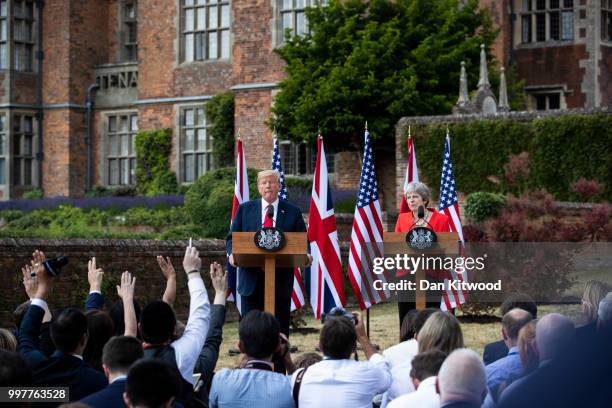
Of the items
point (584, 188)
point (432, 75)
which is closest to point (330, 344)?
point (584, 188)

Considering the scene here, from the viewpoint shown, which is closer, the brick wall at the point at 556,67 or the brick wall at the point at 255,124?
the brick wall at the point at 556,67

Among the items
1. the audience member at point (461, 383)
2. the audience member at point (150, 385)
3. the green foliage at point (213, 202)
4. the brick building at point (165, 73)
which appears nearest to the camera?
the audience member at point (461, 383)

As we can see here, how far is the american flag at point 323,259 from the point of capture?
38.4ft

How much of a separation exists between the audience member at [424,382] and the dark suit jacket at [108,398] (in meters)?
1.17

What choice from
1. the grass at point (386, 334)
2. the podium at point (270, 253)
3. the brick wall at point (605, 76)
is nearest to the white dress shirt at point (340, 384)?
the podium at point (270, 253)

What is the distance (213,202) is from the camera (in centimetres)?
2120

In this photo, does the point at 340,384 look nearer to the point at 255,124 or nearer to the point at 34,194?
the point at 255,124

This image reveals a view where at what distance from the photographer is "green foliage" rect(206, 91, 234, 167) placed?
32.8 meters

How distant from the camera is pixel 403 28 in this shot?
27438 mm

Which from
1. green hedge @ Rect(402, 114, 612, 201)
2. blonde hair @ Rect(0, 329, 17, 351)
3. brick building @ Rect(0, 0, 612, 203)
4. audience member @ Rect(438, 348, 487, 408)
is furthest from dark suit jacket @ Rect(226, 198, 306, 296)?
brick building @ Rect(0, 0, 612, 203)

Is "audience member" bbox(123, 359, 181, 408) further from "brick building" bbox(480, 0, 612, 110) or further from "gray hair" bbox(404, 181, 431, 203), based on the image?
"brick building" bbox(480, 0, 612, 110)

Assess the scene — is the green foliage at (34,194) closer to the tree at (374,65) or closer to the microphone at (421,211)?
the tree at (374,65)

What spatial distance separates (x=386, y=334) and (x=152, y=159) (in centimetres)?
2164

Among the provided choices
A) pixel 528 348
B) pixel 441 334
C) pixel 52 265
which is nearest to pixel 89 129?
pixel 52 265
